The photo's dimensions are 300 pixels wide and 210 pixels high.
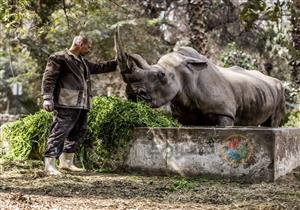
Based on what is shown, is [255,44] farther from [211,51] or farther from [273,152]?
[273,152]

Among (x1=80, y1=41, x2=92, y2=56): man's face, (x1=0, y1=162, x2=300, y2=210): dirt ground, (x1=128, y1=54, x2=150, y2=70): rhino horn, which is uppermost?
(x1=80, y1=41, x2=92, y2=56): man's face

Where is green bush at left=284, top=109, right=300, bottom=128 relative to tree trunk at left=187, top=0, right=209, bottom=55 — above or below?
below

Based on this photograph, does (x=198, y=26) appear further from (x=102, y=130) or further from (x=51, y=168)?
(x=51, y=168)

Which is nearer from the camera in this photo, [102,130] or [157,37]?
[102,130]

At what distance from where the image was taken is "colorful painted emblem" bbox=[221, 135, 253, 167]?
22.2 ft

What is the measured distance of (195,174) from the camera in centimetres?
701

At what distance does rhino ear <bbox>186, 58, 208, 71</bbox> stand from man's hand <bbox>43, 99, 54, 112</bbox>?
2.16 meters

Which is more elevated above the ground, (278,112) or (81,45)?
(81,45)

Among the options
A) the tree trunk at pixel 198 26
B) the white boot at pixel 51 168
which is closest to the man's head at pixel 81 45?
the white boot at pixel 51 168

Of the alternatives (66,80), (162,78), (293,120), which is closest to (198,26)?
(293,120)

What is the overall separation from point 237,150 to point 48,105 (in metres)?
2.28

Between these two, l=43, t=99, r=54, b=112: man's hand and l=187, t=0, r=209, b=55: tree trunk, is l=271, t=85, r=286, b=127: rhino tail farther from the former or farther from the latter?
l=187, t=0, r=209, b=55: tree trunk

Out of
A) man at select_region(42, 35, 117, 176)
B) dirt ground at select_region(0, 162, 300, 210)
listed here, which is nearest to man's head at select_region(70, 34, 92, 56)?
man at select_region(42, 35, 117, 176)

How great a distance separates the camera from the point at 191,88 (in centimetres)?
807
